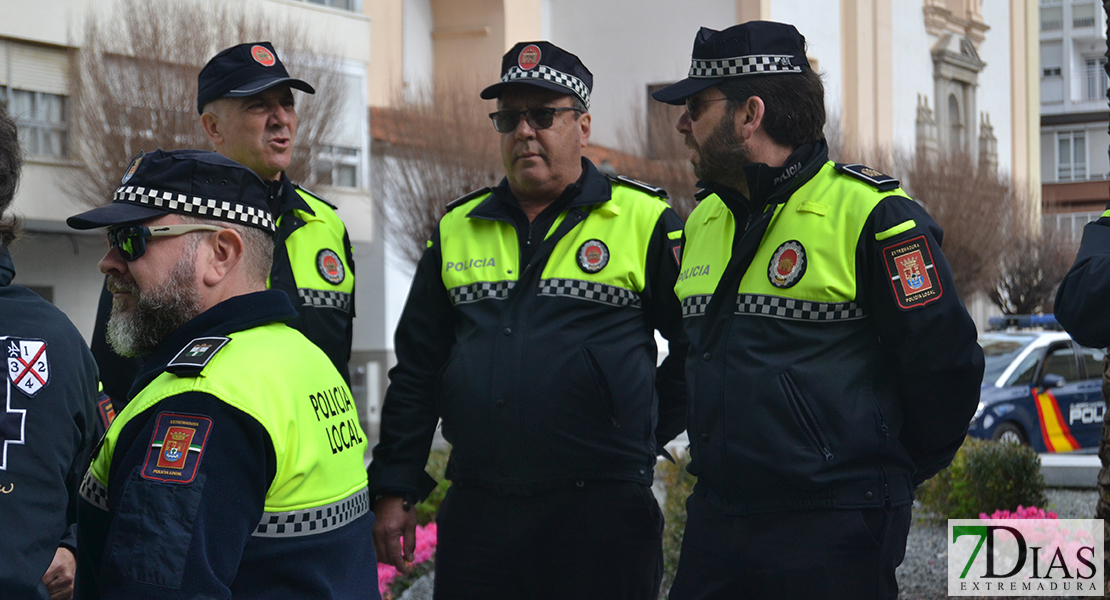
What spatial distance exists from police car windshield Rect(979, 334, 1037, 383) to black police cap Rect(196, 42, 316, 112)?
11218 mm

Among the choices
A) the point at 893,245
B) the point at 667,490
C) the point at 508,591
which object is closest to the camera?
the point at 893,245

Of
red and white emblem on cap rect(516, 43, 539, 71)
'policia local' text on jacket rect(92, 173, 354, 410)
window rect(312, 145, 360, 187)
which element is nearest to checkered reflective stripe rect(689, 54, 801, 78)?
red and white emblem on cap rect(516, 43, 539, 71)

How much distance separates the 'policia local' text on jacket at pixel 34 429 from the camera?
2.57 m

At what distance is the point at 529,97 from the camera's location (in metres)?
4.19

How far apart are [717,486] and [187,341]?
1606 mm

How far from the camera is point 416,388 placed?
413 cm

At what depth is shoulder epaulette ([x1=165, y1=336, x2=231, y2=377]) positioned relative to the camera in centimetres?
205

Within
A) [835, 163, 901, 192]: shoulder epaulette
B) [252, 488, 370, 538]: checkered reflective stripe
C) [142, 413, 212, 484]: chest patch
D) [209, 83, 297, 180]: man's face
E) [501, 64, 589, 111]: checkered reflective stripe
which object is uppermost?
[501, 64, 589, 111]: checkered reflective stripe

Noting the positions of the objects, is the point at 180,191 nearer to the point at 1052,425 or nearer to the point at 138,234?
the point at 138,234

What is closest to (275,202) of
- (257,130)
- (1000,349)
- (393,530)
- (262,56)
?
(257,130)

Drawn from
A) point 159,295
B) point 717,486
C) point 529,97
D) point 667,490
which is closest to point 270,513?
point 159,295

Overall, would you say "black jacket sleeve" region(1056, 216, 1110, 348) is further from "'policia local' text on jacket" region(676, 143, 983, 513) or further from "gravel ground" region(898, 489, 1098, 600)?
"gravel ground" region(898, 489, 1098, 600)

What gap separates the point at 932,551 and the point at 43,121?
1445 cm

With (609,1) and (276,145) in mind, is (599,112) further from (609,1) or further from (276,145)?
(276,145)
